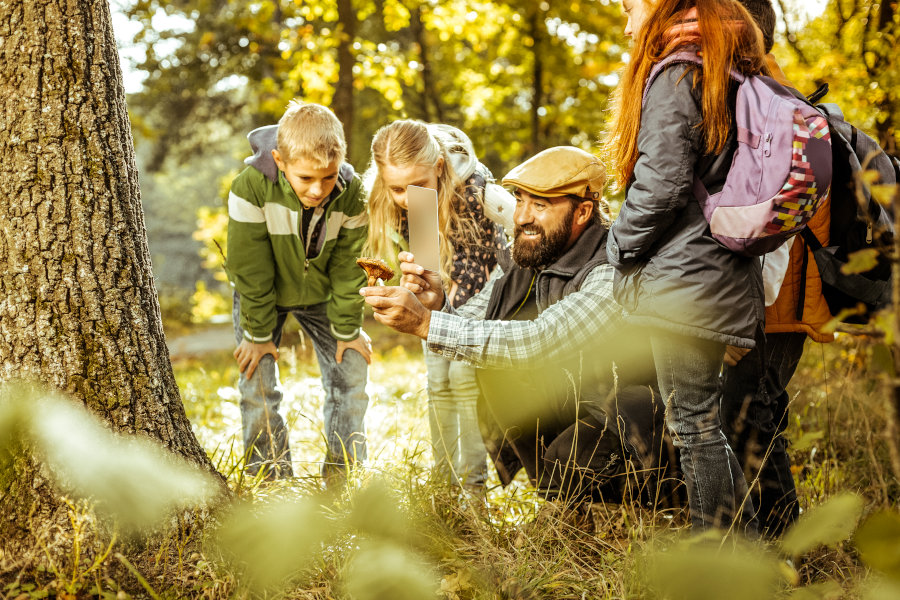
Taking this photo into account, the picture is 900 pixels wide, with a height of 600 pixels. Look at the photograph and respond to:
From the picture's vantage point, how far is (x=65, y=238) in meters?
2.11

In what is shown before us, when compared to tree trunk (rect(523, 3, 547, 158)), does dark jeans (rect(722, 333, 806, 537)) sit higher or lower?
lower

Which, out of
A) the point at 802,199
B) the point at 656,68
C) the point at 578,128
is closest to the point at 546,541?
the point at 802,199

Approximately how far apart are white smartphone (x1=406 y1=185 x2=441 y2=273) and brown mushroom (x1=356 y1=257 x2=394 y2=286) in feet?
0.58

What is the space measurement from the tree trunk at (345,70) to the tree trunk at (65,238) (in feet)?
17.7

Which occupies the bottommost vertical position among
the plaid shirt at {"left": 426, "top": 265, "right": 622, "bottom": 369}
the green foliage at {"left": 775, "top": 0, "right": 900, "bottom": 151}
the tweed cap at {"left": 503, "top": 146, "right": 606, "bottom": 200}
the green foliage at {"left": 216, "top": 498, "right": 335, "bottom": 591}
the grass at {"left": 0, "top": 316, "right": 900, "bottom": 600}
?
the grass at {"left": 0, "top": 316, "right": 900, "bottom": 600}

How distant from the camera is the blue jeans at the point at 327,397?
3.18 meters

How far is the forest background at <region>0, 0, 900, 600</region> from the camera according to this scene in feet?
3.68

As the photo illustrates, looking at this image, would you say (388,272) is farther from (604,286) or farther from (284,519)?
(284,519)

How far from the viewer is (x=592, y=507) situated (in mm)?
2635

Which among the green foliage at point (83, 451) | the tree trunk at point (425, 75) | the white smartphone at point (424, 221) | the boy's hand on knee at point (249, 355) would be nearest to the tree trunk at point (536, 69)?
the tree trunk at point (425, 75)

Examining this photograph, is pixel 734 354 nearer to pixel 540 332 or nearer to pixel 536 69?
pixel 540 332

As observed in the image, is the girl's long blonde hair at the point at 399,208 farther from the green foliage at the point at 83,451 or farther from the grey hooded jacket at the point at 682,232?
the green foliage at the point at 83,451

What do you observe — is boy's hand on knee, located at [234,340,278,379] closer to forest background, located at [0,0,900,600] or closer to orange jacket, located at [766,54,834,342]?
forest background, located at [0,0,900,600]

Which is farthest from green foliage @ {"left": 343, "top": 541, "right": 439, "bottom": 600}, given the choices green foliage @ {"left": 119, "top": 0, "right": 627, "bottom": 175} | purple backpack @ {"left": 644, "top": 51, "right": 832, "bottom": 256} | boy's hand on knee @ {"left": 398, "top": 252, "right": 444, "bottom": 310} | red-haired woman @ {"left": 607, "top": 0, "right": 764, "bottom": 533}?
green foliage @ {"left": 119, "top": 0, "right": 627, "bottom": 175}
